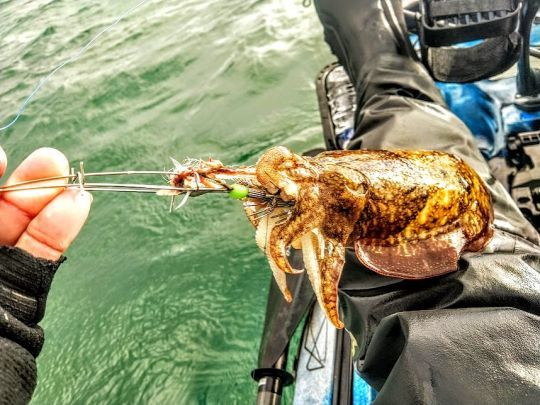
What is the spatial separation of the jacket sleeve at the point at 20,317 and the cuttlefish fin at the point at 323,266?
0.94 meters

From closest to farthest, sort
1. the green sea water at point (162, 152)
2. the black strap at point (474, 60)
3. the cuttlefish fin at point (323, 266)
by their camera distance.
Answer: the cuttlefish fin at point (323, 266), the black strap at point (474, 60), the green sea water at point (162, 152)

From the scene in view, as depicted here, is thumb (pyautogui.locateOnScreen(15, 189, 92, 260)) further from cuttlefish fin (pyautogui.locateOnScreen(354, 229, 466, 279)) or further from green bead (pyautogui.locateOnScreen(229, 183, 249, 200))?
cuttlefish fin (pyautogui.locateOnScreen(354, 229, 466, 279))

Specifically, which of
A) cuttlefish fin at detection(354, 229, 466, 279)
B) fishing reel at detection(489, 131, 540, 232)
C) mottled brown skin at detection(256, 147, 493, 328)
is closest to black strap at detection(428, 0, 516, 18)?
fishing reel at detection(489, 131, 540, 232)

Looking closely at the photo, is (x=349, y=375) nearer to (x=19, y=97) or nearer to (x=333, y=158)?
(x=333, y=158)

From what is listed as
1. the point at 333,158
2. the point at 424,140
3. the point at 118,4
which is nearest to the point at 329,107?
the point at 424,140

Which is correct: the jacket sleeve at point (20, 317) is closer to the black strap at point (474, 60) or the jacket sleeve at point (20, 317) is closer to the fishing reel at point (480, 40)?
the fishing reel at point (480, 40)

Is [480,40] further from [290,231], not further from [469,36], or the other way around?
[290,231]

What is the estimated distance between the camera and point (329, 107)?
4.21 metres

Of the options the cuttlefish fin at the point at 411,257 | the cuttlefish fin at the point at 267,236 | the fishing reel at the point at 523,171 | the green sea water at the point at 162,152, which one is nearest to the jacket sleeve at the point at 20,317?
the cuttlefish fin at the point at 267,236

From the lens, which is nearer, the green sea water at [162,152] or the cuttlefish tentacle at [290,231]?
the cuttlefish tentacle at [290,231]

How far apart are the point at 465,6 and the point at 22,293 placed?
Result: 310 cm

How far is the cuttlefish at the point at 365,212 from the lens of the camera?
4.38ft

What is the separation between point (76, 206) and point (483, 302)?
153 centimetres

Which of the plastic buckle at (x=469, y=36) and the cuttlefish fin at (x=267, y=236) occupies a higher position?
the cuttlefish fin at (x=267, y=236)
